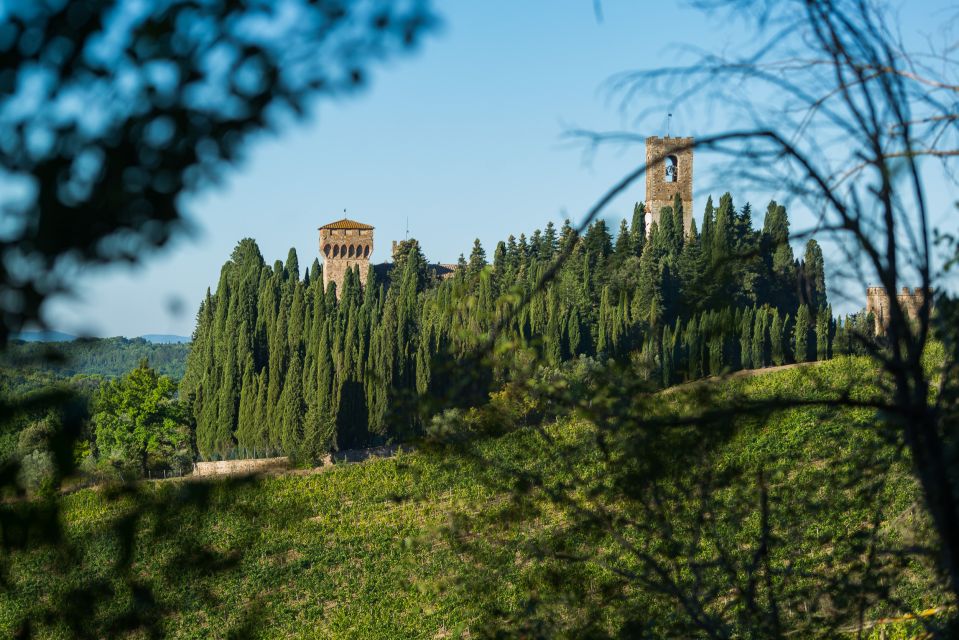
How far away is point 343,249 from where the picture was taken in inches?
2025

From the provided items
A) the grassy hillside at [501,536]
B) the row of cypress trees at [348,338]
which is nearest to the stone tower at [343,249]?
the row of cypress trees at [348,338]

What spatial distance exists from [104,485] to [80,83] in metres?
0.77

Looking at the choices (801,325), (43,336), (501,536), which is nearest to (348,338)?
(801,325)

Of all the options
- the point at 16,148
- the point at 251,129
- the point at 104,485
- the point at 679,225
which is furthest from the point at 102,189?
the point at 679,225

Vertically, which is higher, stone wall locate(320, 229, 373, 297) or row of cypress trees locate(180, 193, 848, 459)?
stone wall locate(320, 229, 373, 297)

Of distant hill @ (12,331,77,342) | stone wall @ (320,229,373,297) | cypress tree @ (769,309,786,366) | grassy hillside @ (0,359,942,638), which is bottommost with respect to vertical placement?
grassy hillside @ (0,359,942,638)

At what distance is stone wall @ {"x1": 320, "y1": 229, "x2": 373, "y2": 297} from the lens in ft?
168

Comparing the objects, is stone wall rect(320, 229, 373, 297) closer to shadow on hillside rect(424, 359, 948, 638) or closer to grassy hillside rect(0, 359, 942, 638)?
grassy hillside rect(0, 359, 942, 638)

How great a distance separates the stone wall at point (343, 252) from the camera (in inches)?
2018

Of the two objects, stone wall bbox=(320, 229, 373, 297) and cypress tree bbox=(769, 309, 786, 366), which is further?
stone wall bbox=(320, 229, 373, 297)

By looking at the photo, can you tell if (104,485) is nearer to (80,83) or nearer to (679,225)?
(80,83)

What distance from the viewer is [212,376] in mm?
38719

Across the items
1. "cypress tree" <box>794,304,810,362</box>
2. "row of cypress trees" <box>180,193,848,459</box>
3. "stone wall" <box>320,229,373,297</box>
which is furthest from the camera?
"stone wall" <box>320,229,373,297</box>

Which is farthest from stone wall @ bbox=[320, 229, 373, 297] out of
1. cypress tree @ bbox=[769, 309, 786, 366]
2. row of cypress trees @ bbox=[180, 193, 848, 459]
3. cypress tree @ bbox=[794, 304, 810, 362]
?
cypress tree @ bbox=[794, 304, 810, 362]
